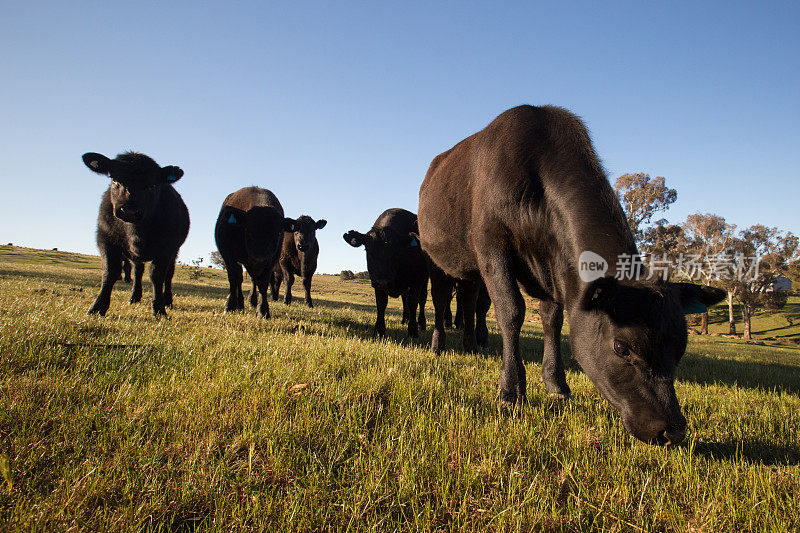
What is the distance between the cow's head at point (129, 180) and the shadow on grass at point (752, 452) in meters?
7.62

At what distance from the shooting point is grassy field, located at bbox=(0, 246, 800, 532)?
1736 mm

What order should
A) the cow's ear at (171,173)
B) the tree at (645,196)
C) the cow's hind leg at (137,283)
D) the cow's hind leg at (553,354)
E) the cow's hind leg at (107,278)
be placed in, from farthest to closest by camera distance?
the tree at (645,196) < the cow's hind leg at (137,283) < the cow's ear at (171,173) < the cow's hind leg at (107,278) < the cow's hind leg at (553,354)

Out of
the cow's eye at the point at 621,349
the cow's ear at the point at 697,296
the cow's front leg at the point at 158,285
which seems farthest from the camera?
the cow's front leg at the point at 158,285

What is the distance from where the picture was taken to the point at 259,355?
4215mm

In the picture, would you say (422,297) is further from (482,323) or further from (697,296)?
(697,296)

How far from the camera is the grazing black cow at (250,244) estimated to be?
8.81 m

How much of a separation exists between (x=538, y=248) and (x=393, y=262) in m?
5.13

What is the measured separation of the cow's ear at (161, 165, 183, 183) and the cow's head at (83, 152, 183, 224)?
0.19 meters

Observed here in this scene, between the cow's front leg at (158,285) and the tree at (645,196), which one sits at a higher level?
the tree at (645,196)

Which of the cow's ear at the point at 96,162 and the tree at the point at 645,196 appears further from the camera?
the tree at the point at 645,196

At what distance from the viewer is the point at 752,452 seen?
287 centimetres

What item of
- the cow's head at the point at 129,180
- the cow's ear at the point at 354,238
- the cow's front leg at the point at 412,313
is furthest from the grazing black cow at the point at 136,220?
the cow's front leg at the point at 412,313

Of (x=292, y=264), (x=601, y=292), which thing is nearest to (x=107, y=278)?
(x=601, y=292)

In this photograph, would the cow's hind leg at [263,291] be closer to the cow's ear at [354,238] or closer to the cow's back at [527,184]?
the cow's ear at [354,238]
